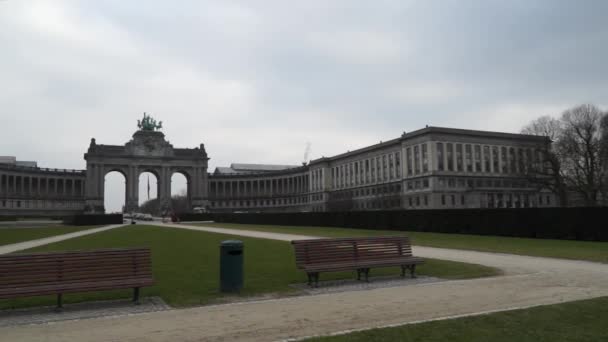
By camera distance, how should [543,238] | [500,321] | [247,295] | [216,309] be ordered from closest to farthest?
[500,321], [216,309], [247,295], [543,238]

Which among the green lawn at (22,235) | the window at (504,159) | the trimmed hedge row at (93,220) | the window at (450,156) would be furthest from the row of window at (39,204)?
the window at (504,159)

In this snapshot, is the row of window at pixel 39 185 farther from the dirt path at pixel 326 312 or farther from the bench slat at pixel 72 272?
the dirt path at pixel 326 312

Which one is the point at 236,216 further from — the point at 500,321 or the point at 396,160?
the point at 500,321

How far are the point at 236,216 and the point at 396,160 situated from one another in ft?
148

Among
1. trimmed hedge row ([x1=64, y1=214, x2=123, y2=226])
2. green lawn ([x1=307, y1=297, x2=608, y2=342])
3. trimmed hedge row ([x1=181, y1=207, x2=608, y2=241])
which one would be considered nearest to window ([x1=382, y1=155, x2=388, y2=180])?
trimmed hedge row ([x1=64, y1=214, x2=123, y2=226])

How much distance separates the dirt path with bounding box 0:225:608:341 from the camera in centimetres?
778

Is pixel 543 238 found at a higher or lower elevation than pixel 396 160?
lower

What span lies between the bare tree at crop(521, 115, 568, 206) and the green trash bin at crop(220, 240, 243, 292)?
195ft

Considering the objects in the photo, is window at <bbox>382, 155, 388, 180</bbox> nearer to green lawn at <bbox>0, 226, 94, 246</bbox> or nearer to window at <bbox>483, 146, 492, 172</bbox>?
window at <bbox>483, 146, 492, 172</bbox>

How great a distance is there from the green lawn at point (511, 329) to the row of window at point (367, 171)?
100 metres

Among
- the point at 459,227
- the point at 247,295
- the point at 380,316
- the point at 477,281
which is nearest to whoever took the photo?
the point at 380,316

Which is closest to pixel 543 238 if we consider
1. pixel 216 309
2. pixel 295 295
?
pixel 295 295

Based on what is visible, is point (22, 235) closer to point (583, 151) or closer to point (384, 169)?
point (583, 151)

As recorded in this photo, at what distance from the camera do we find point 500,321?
8.06m
